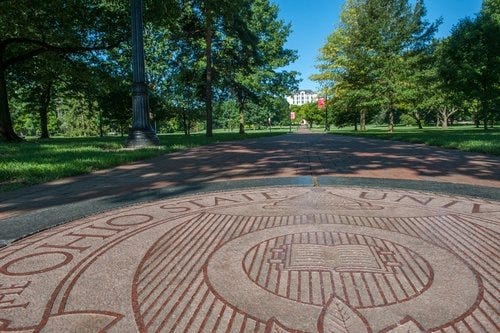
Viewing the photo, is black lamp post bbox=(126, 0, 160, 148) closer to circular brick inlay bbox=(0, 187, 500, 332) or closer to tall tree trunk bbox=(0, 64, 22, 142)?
circular brick inlay bbox=(0, 187, 500, 332)

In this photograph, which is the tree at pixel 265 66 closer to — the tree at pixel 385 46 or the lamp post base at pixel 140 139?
the tree at pixel 385 46

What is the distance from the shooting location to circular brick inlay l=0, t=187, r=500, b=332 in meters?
1.50

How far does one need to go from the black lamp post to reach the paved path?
7.98 meters

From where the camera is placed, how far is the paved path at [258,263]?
59.4 inches

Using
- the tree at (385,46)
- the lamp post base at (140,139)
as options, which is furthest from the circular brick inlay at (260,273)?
the tree at (385,46)

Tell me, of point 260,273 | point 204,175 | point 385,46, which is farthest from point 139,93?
point 385,46

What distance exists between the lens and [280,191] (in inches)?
171

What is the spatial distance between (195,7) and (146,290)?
72.9 feet

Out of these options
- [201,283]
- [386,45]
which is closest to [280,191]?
[201,283]

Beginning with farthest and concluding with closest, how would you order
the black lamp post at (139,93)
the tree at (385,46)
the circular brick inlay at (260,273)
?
the tree at (385,46), the black lamp post at (139,93), the circular brick inlay at (260,273)

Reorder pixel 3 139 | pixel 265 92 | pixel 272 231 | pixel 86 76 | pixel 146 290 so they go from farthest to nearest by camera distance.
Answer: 1. pixel 265 92
2. pixel 86 76
3. pixel 3 139
4. pixel 272 231
5. pixel 146 290

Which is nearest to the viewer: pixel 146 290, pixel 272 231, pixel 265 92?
pixel 146 290

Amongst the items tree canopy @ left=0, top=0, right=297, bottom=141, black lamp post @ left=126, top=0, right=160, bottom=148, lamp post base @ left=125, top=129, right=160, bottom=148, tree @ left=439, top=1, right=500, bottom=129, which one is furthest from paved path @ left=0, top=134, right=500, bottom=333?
tree @ left=439, top=1, right=500, bottom=129

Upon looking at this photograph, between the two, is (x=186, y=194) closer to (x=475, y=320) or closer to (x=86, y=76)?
(x=475, y=320)
